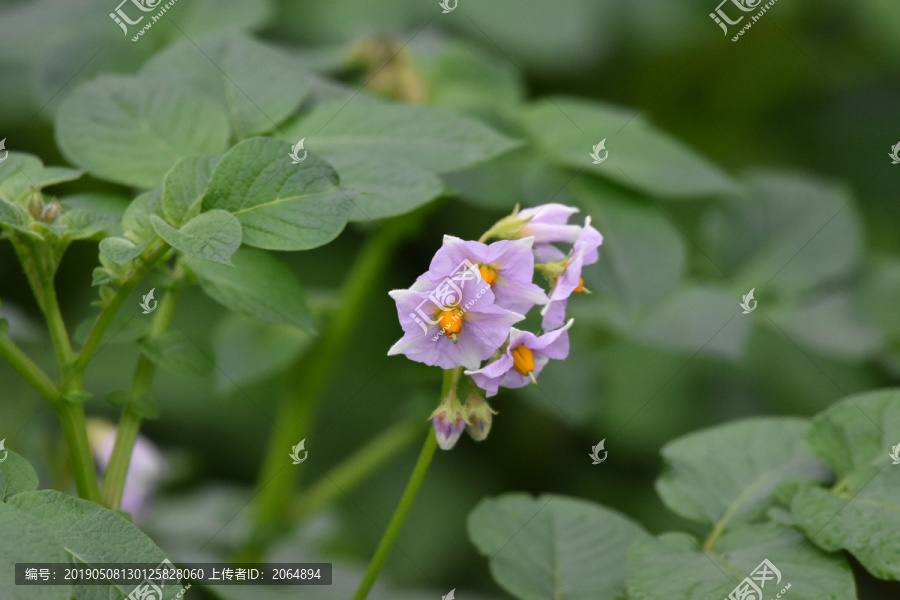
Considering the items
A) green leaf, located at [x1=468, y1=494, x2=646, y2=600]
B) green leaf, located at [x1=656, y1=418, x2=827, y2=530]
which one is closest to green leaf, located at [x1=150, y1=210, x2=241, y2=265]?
green leaf, located at [x1=468, y1=494, x2=646, y2=600]

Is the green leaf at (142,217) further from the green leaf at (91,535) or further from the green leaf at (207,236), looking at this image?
the green leaf at (91,535)

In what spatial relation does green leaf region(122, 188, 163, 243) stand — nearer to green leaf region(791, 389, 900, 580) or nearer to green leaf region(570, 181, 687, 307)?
green leaf region(570, 181, 687, 307)

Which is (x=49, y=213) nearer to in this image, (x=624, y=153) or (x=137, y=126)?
(x=137, y=126)

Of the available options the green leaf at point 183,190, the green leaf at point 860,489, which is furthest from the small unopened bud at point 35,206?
the green leaf at point 860,489

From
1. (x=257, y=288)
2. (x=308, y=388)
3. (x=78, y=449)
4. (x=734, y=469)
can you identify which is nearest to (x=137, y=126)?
(x=257, y=288)

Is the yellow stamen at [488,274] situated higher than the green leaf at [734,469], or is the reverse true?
the yellow stamen at [488,274]

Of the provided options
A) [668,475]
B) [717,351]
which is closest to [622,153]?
[717,351]

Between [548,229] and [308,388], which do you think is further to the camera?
[308,388]
